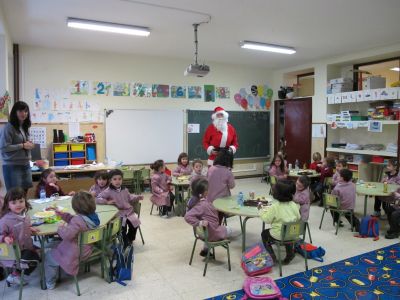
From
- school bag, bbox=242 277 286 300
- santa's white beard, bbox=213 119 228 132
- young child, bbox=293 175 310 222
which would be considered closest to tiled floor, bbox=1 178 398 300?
school bag, bbox=242 277 286 300

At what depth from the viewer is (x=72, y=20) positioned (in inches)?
191

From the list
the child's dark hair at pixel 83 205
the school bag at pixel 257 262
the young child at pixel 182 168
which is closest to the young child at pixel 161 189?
the young child at pixel 182 168

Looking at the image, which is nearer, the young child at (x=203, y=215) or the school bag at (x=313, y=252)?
the young child at (x=203, y=215)

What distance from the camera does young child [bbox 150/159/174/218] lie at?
5379mm

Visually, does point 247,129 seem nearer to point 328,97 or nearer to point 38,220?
point 328,97

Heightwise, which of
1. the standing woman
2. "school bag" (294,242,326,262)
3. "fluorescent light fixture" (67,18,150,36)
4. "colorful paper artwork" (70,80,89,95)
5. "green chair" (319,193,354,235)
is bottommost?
"school bag" (294,242,326,262)

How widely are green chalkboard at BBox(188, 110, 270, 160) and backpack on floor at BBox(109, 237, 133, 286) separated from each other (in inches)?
201

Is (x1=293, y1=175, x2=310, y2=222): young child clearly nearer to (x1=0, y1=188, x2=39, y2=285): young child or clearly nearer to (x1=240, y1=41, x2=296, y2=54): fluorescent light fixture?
(x1=0, y1=188, x2=39, y2=285): young child

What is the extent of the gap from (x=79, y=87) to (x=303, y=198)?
5.21 metres

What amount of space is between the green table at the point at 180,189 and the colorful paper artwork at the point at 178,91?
2.86m

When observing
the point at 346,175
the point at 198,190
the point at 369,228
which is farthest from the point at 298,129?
the point at 198,190

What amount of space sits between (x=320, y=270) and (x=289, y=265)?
316mm

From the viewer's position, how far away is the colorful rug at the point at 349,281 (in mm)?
2932

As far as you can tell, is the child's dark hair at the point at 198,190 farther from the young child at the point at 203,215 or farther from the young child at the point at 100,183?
the young child at the point at 100,183
